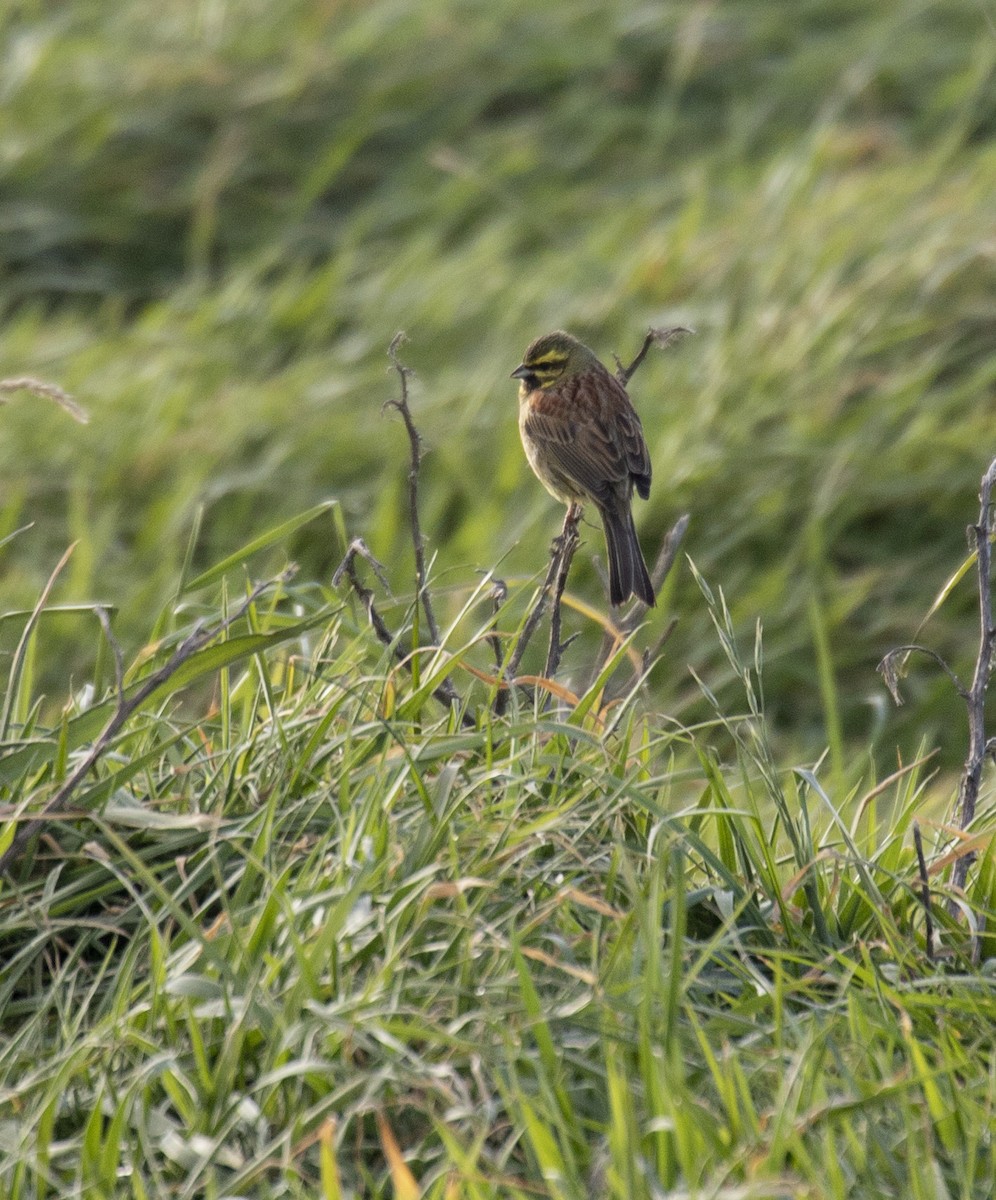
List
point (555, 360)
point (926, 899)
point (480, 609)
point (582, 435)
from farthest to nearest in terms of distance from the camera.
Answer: point (480, 609)
point (555, 360)
point (582, 435)
point (926, 899)

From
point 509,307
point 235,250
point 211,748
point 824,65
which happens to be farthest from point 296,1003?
point 824,65

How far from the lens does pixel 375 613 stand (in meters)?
3.29

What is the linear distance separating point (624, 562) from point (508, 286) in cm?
404

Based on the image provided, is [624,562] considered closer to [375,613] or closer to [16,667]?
[375,613]

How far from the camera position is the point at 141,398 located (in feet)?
24.1

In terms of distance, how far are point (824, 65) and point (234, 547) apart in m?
5.01

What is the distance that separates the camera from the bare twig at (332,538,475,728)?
314 cm

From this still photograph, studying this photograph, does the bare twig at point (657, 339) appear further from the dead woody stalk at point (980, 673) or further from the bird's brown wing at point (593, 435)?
the bird's brown wing at point (593, 435)

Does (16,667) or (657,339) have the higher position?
(657,339)

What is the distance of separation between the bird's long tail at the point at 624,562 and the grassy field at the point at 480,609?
20 cm

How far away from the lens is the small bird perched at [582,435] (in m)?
4.56

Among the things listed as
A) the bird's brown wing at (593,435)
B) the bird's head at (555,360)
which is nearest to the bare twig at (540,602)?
the bird's brown wing at (593,435)

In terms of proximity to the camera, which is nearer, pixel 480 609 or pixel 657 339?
pixel 657 339

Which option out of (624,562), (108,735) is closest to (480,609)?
(624,562)
